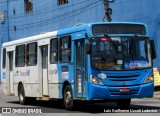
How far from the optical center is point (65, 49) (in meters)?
17.3

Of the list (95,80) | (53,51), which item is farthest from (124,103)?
(53,51)

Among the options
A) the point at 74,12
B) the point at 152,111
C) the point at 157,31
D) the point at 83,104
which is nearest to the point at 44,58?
the point at 83,104

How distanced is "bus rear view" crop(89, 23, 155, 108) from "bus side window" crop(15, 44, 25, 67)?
6.40m

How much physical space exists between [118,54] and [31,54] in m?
5.83

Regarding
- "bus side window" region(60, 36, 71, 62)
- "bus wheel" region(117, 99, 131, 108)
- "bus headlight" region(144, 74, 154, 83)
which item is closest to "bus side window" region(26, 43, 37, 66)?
"bus side window" region(60, 36, 71, 62)

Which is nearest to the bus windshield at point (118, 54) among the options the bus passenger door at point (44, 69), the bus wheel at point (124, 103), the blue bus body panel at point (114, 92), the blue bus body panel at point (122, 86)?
the blue bus body panel at point (122, 86)

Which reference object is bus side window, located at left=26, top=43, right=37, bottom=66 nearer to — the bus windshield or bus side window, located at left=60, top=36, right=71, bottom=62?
bus side window, located at left=60, top=36, right=71, bottom=62

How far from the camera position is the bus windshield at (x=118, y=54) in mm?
15586

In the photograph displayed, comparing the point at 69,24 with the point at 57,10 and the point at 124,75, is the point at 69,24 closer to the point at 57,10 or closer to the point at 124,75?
the point at 57,10

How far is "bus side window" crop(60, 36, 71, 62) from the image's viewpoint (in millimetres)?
17047

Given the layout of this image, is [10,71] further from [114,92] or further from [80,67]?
[114,92]

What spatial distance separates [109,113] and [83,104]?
479cm

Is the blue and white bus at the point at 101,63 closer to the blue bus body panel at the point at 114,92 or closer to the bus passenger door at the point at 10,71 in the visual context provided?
the blue bus body panel at the point at 114,92

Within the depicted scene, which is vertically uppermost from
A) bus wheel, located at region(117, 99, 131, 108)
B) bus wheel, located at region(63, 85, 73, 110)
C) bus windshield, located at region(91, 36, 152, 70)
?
bus windshield, located at region(91, 36, 152, 70)
